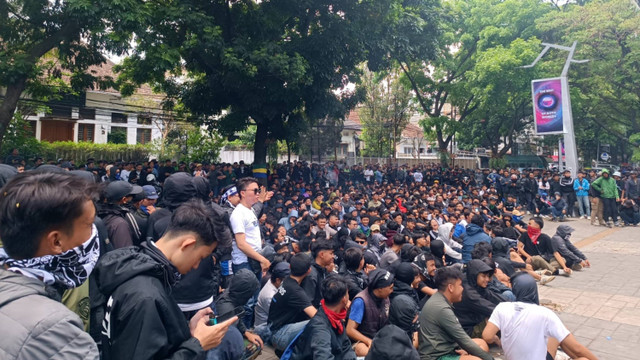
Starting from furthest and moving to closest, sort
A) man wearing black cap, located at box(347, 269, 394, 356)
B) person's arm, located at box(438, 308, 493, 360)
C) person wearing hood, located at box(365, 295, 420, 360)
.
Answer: man wearing black cap, located at box(347, 269, 394, 356), person's arm, located at box(438, 308, 493, 360), person wearing hood, located at box(365, 295, 420, 360)

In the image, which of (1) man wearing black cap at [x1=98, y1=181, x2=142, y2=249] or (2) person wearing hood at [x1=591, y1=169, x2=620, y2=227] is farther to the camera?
(2) person wearing hood at [x1=591, y1=169, x2=620, y2=227]

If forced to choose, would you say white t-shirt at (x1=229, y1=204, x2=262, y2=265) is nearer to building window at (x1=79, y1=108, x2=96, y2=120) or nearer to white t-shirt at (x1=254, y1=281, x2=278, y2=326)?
white t-shirt at (x1=254, y1=281, x2=278, y2=326)

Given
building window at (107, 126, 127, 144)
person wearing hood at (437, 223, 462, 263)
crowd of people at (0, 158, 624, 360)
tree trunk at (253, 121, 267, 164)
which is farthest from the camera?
building window at (107, 126, 127, 144)

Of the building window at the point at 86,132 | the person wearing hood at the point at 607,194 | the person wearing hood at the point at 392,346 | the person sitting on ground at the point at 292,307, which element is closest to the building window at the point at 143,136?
the building window at the point at 86,132

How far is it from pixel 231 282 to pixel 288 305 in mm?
760

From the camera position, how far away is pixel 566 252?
27.0 ft

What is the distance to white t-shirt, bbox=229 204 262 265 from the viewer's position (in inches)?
171

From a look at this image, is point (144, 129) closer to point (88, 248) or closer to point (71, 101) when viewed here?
point (71, 101)

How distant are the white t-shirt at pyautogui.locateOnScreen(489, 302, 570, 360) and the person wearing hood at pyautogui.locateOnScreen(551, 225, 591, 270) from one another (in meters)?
5.51

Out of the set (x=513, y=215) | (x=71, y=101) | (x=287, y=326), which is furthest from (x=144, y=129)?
(x=287, y=326)

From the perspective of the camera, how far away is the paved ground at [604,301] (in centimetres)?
510

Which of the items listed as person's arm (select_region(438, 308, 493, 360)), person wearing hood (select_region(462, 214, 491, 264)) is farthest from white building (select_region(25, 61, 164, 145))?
person's arm (select_region(438, 308, 493, 360))

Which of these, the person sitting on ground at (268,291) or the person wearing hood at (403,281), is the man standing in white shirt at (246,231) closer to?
the person sitting on ground at (268,291)

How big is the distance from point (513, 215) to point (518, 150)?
2832 centimetres
